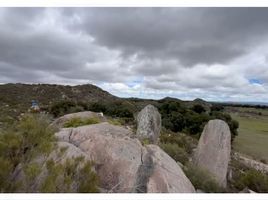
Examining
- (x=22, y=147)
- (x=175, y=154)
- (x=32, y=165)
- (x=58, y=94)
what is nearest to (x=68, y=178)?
(x=32, y=165)

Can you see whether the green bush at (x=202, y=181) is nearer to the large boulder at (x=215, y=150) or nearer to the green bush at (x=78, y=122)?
the large boulder at (x=215, y=150)

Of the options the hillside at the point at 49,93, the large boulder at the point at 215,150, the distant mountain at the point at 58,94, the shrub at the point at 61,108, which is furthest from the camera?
the hillside at the point at 49,93

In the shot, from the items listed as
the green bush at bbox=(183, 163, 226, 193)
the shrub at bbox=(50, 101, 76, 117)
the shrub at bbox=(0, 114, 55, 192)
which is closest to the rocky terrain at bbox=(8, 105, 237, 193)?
the shrub at bbox=(0, 114, 55, 192)

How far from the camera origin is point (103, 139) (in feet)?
20.1

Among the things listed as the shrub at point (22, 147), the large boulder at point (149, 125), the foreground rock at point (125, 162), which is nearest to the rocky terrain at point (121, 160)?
the foreground rock at point (125, 162)

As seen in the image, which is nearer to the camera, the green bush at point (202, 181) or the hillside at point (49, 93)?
the green bush at point (202, 181)

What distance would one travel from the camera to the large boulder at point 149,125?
9375 millimetres

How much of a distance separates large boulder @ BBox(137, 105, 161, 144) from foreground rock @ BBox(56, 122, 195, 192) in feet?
8.88

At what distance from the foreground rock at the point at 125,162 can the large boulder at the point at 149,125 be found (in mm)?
2708

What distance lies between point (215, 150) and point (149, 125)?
2.47 m

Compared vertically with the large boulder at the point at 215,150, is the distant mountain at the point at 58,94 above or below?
above

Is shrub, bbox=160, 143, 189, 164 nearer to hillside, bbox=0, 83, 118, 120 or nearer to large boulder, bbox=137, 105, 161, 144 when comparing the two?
large boulder, bbox=137, 105, 161, 144

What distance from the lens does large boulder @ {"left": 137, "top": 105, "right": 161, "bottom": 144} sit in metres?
9.38

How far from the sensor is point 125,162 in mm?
5477
